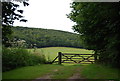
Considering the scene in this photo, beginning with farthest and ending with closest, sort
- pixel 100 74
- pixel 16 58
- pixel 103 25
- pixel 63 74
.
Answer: pixel 16 58, pixel 103 25, pixel 63 74, pixel 100 74

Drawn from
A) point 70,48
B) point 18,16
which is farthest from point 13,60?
point 70,48

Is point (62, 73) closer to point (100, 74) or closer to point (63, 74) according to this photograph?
point (63, 74)

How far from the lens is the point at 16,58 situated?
12.0m

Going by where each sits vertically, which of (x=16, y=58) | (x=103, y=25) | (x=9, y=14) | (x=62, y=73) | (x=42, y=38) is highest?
(x=9, y=14)

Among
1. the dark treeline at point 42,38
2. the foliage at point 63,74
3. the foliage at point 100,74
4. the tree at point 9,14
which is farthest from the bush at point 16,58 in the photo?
the dark treeline at point 42,38

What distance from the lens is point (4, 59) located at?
10.8 meters

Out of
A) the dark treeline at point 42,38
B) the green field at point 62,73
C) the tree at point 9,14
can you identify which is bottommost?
the green field at point 62,73

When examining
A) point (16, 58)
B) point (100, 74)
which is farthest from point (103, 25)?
point (16, 58)

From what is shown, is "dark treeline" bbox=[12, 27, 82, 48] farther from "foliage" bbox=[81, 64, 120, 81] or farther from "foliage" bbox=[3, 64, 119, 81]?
"foliage" bbox=[81, 64, 120, 81]

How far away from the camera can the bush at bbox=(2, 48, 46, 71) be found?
10882 millimetres

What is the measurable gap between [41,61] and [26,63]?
294 centimetres

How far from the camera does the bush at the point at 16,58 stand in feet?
35.7

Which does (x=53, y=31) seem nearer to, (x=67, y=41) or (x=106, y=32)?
(x=67, y=41)

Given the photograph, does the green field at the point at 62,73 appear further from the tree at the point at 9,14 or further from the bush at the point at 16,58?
the tree at the point at 9,14
